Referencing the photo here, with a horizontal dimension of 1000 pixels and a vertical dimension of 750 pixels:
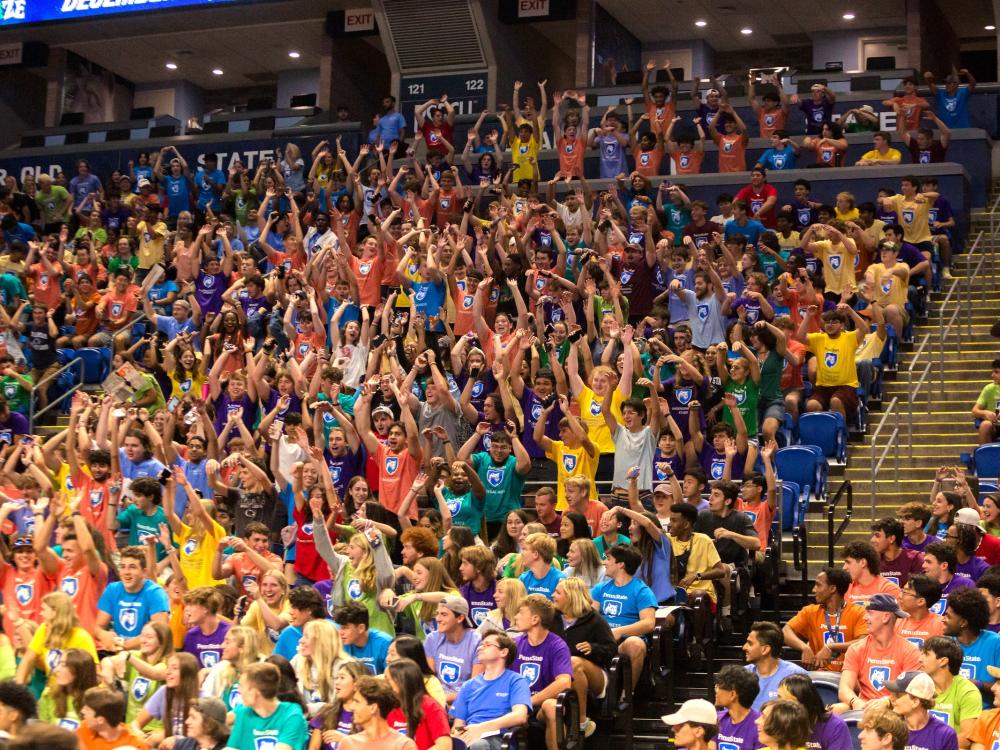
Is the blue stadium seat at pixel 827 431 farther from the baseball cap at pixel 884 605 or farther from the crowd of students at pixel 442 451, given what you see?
the baseball cap at pixel 884 605

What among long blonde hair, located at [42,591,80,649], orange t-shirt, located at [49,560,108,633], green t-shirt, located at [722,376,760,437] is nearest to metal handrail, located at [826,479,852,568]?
green t-shirt, located at [722,376,760,437]

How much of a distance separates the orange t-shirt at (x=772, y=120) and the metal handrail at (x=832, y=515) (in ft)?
27.4

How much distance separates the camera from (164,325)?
18.2m

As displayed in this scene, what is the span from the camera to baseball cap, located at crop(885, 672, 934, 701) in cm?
787

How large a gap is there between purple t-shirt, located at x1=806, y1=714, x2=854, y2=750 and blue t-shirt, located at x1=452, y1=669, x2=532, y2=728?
193cm

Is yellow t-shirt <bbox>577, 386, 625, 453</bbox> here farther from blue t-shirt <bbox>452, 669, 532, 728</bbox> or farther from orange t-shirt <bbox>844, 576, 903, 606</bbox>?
blue t-shirt <bbox>452, 669, 532, 728</bbox>

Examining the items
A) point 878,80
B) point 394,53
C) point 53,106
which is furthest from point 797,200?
point 53,106

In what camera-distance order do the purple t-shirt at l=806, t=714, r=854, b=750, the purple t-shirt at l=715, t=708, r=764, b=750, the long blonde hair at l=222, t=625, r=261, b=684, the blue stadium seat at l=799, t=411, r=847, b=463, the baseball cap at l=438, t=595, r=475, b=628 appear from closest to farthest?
the purple t-shirt at l=806, t=714, r=854, b=750 → the purple t-shirt at l=715, t=708, r=764, b=750 → the long blonde hair at l=222, t=625, r=261, b=684 → the baseball cap at l=438, t=595, r=475, b=628 → the blue stadium seat at l=799, t=411, r=847, b=463

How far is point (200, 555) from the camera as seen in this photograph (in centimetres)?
1260

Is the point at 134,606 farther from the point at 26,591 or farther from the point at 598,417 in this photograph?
the point at 598,417

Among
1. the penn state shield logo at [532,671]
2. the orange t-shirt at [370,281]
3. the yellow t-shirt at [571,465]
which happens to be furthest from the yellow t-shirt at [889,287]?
the penn state shield logo at [532,671]

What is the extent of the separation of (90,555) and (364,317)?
5444 millimetres

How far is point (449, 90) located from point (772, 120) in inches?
262

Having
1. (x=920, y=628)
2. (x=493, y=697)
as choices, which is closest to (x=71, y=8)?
(x=493, y=697)
